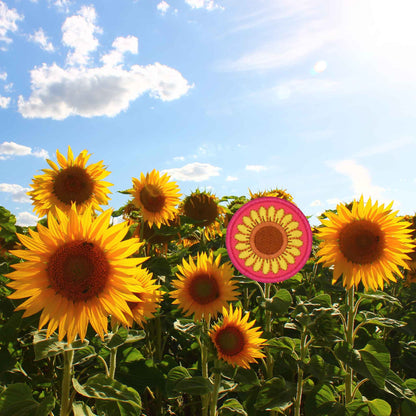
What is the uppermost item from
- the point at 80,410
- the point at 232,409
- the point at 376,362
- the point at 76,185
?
the point at 76,185

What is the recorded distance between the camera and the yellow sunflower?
1.90 m

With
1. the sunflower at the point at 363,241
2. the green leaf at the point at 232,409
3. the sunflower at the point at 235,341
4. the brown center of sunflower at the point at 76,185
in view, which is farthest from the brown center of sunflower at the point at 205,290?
the brown center of sunflower at the point at 76,185

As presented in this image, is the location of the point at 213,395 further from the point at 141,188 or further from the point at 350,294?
the point at 141,188

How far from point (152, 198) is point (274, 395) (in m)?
2.07

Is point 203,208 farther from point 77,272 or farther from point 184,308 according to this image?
point 77,272

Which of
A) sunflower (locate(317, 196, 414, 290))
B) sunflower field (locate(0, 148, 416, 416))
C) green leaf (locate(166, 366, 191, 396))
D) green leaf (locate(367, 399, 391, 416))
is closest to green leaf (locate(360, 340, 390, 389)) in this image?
sunflower field (locate(0, 148, 416, 416))

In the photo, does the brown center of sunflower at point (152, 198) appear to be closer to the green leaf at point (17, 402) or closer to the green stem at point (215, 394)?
the green stem at point (215, 394)

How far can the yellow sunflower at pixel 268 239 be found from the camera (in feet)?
6.23

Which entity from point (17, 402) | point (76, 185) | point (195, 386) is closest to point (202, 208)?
point (76, 185)

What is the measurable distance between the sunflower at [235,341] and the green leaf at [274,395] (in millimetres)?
303

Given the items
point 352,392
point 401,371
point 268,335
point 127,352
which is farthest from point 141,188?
point 401,371

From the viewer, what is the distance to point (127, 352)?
2.70m

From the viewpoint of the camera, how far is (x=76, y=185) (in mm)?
2977

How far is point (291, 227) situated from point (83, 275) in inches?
41.1
